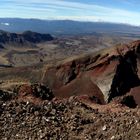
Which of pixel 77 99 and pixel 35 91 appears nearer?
pixel 77 99

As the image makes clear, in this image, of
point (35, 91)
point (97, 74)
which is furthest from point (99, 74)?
point (35, 91)

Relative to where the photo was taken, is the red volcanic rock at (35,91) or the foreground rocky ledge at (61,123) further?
the red volcanic rock at (35,91)

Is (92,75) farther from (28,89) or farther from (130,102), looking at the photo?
(28,89)

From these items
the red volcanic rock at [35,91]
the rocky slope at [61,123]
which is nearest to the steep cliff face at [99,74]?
the red volcanic rock at [35,91]

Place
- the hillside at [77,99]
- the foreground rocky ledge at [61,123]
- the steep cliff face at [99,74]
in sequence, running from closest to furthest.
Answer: the foreground rocky ledge at [61,123]
the hillside at [77,99]
the steep cliff face at [99,74]

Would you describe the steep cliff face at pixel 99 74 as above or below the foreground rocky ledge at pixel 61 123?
below

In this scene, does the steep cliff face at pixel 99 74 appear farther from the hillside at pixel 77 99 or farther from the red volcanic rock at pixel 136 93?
the red volcanic rock at pixel 136 93

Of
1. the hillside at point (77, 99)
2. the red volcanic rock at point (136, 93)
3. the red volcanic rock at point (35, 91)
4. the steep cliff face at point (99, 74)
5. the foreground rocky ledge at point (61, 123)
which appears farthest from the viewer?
the steep cliff face at point (99, 74)

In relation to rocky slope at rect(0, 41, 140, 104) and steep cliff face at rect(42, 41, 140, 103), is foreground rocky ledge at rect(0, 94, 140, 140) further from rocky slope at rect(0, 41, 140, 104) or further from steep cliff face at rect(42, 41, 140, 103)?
steep cliff face at rect(42, 41, 140, 103)

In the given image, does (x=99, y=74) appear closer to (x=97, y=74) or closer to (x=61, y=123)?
(x=97, y=74)
